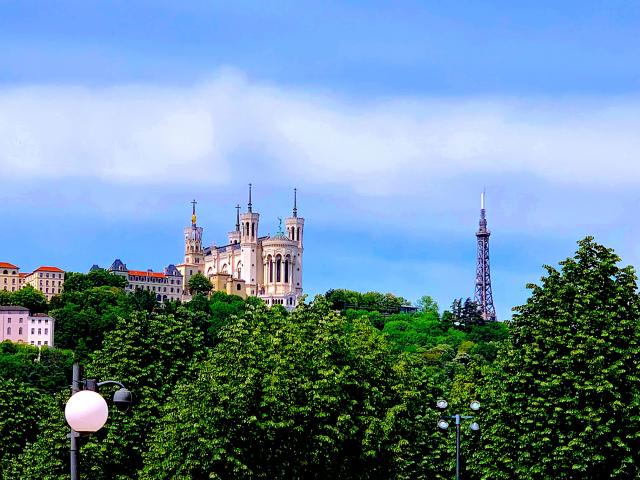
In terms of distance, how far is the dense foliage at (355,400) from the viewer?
47.4m

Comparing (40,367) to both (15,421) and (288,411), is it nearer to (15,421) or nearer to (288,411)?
(15,421)

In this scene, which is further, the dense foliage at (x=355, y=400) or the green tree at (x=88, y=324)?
the green tree at (x=88, y=324)

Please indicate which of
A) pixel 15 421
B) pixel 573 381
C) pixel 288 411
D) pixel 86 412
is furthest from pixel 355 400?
pixel 86 412

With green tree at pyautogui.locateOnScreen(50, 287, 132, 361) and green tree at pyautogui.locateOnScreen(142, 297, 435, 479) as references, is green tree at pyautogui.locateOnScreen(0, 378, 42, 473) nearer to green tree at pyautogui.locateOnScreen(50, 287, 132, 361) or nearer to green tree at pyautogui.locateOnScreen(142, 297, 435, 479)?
green tree at pyautogui.locateOnScreen(142, 297, 435, 479)

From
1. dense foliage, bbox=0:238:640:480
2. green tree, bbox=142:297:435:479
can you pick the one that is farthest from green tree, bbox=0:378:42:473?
green tree, bbox=142:297:435:479

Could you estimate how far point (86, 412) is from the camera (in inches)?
727

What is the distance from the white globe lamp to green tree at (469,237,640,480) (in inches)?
1207

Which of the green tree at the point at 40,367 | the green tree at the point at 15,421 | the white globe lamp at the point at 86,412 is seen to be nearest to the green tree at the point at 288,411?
the green tree at the point at 15,421

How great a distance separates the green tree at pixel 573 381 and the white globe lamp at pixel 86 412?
30.7 m

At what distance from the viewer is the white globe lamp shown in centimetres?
1842

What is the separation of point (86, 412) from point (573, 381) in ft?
106

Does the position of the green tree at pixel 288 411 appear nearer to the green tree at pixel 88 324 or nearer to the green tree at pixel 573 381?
the green tree at pixel 573 381

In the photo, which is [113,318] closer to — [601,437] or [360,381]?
[360,381]

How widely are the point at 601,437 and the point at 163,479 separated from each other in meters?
18.7
